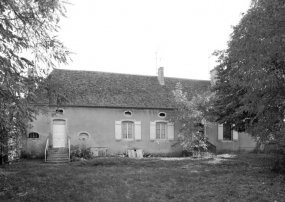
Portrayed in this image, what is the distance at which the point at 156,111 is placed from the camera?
18.5 m

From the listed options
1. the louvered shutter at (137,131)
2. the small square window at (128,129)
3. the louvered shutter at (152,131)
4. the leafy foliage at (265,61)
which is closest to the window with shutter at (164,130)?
the louvered shutter at (152,131)

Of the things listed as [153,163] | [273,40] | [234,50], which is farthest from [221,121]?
[273,40]

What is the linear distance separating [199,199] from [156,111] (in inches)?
441

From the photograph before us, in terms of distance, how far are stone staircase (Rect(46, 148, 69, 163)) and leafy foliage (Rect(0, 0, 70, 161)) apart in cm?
779

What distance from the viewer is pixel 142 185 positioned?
8.84 m

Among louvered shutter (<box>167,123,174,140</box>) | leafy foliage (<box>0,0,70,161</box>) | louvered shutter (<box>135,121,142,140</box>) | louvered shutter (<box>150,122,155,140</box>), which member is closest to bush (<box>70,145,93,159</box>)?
louvered shutter (<box>135,121,142,140</box>)

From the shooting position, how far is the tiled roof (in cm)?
1771

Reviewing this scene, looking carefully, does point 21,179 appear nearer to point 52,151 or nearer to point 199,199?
point 199,199

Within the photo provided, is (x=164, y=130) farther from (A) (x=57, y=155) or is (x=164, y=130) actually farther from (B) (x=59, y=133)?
(A) (x=57, y=155)

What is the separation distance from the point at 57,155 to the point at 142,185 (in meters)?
8.26

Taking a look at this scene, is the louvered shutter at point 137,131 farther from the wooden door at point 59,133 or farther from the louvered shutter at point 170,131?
the wooden door at point 59,133

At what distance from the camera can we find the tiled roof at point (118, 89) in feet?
58.1

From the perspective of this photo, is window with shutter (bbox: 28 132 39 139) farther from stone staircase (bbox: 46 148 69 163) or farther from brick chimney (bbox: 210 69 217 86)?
brick chimney (bbox: 210 69 217 86)

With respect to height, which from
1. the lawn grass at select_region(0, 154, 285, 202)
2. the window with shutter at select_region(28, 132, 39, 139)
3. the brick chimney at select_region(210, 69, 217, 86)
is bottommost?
the lawn grass at select_region(0, 154, 285, 202)
